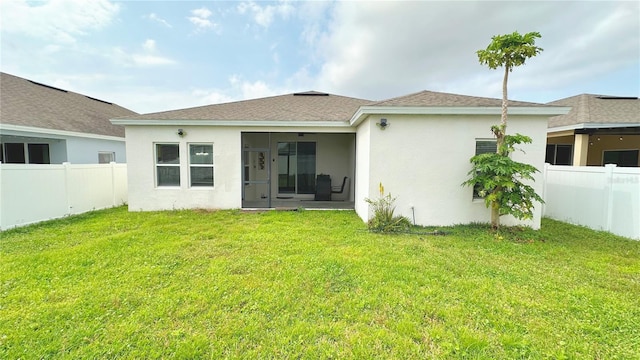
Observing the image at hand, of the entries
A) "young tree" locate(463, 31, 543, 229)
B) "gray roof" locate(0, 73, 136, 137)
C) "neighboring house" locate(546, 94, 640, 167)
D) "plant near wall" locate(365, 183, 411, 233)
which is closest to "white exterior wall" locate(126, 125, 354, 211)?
"plant near wall" locate(365, 183, 411, 233)

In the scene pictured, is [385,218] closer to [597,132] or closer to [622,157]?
[597,132]

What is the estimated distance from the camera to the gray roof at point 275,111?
8.50 m

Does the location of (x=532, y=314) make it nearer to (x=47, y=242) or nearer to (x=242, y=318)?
(x=242, y=318)

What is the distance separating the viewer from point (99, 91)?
61.5 feet

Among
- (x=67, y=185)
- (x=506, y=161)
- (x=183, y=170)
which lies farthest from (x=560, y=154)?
(x=67, y=185)

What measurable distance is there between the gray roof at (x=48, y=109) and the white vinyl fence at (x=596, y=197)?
17.7m

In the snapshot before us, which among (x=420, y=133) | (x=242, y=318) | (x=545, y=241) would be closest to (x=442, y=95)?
(x=420, y=133)

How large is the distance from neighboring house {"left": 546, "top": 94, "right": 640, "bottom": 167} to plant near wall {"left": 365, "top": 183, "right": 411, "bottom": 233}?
818 cm

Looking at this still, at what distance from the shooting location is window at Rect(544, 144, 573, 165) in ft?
41.9

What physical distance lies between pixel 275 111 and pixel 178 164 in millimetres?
3787

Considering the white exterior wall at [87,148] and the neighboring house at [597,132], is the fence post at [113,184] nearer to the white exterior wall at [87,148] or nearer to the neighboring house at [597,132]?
the white exterior wall at [87,148]

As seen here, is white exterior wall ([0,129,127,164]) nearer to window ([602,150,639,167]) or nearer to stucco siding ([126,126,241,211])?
stucco siding ([126,126,241,211])

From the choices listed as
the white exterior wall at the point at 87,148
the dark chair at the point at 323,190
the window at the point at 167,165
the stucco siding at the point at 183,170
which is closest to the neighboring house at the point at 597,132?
the dark chair at the point at 323,190

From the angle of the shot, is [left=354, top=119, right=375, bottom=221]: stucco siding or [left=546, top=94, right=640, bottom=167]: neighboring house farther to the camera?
[left=546, top=94, right=640, bottom=167]: neighboring house
